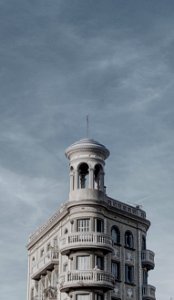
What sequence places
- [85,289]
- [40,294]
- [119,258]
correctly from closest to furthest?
[85,289] → [119,258] → [40,294]

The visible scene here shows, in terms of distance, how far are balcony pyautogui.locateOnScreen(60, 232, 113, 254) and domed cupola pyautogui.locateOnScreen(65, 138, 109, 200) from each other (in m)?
4.91

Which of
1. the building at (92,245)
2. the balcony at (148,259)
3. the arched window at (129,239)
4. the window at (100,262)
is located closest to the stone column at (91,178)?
the building at (92,245)

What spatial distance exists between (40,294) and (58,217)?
1066 cm

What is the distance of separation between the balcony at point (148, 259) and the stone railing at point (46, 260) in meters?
10.2

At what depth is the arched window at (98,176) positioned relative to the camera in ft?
275

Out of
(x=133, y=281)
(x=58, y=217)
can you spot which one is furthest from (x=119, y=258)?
(x=58, y=217)

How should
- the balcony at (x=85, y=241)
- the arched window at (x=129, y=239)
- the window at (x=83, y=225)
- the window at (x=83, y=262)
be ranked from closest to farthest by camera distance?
the balcony at (x=85, y=241) → the window at (x=83, y=262) → the window at (x=83, y=225) → the arched window at (x=129, y=239)

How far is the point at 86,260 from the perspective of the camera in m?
79.2

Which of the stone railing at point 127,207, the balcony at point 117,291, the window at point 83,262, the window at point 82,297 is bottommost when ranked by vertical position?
the window at point 82,297

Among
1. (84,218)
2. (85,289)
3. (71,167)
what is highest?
(71,167)

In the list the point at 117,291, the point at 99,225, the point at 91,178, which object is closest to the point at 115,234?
the point at 99,225

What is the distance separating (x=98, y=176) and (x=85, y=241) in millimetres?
8962

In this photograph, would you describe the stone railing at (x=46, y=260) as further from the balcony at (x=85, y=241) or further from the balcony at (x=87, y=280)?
the balcony at (x=87, y=280)

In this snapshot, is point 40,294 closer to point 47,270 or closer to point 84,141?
point 47,270
